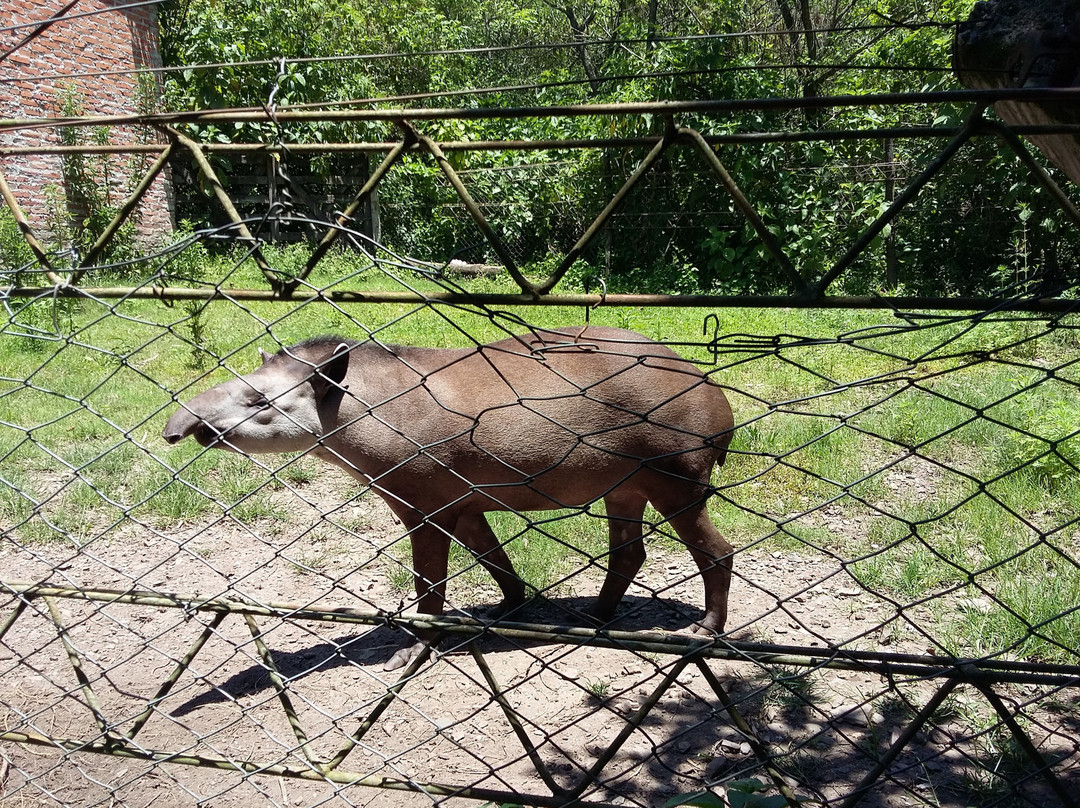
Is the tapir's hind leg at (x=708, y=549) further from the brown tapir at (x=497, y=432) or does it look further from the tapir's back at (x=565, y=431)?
the tapir's back at (x=565, y=431)

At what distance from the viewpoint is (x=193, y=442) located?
5.82m

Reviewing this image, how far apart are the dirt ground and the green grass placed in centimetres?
25

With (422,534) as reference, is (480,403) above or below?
above

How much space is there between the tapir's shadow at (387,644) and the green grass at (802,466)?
22 cm

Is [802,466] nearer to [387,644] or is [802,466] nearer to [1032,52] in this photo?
[387,644]

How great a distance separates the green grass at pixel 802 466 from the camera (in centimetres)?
397

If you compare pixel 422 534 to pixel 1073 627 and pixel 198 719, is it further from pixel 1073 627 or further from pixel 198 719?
pixel 1073 627

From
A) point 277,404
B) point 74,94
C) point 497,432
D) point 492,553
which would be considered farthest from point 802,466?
point 74,94

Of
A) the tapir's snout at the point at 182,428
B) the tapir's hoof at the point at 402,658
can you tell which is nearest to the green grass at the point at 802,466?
the tapir's snout at the point at 182,428

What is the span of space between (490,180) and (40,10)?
6.53 m

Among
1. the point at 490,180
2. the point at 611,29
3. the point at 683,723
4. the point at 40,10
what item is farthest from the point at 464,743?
the point at 611,29

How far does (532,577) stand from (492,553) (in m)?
0.41

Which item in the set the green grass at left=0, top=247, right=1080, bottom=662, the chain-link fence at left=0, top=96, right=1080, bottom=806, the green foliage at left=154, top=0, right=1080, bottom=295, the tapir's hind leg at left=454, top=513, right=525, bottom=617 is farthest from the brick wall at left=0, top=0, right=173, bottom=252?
the tapir's hind leg at left=454, top=513, right=525, bottom=617

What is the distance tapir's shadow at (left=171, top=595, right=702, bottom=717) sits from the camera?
3.75 meters
